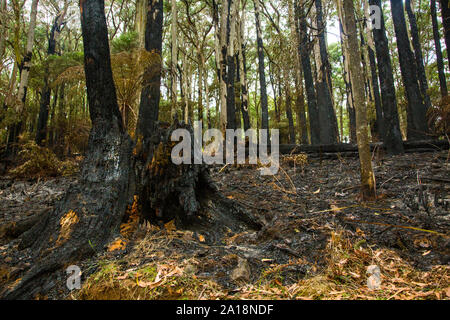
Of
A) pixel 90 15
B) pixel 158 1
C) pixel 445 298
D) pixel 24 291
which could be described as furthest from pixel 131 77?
pixel 445 298

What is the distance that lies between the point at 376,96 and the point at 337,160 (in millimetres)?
5523

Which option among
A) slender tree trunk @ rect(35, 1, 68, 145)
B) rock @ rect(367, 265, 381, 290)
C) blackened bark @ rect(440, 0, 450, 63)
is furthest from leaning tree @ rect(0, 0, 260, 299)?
slender tree trunk @ rect(35, 1, 68, 145)

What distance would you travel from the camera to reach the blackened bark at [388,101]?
6164 millimetres

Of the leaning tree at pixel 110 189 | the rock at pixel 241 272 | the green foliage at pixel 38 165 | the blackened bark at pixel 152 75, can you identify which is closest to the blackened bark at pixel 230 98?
the blackened bark at pixel 152 75

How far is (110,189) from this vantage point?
8.59 ft

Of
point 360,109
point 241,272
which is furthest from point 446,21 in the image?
point 241,272

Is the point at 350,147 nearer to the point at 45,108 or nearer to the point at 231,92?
the point at 231,92

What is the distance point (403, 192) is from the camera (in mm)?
3650

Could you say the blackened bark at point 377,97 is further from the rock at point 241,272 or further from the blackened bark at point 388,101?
the rock at point 241,272

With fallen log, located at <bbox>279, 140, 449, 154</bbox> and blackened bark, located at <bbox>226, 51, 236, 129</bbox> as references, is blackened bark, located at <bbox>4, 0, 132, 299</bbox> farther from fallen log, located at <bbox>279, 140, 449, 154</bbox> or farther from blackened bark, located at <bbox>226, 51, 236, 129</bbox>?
blackened bark, located at <bbox>226, 51, 236, 129</bbox>

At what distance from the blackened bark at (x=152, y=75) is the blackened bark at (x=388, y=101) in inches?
216

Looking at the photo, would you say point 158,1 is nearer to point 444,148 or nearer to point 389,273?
point 389,273

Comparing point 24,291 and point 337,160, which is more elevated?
point 337,160

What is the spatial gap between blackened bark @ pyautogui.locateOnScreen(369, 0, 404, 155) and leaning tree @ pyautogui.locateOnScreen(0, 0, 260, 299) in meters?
5.15
